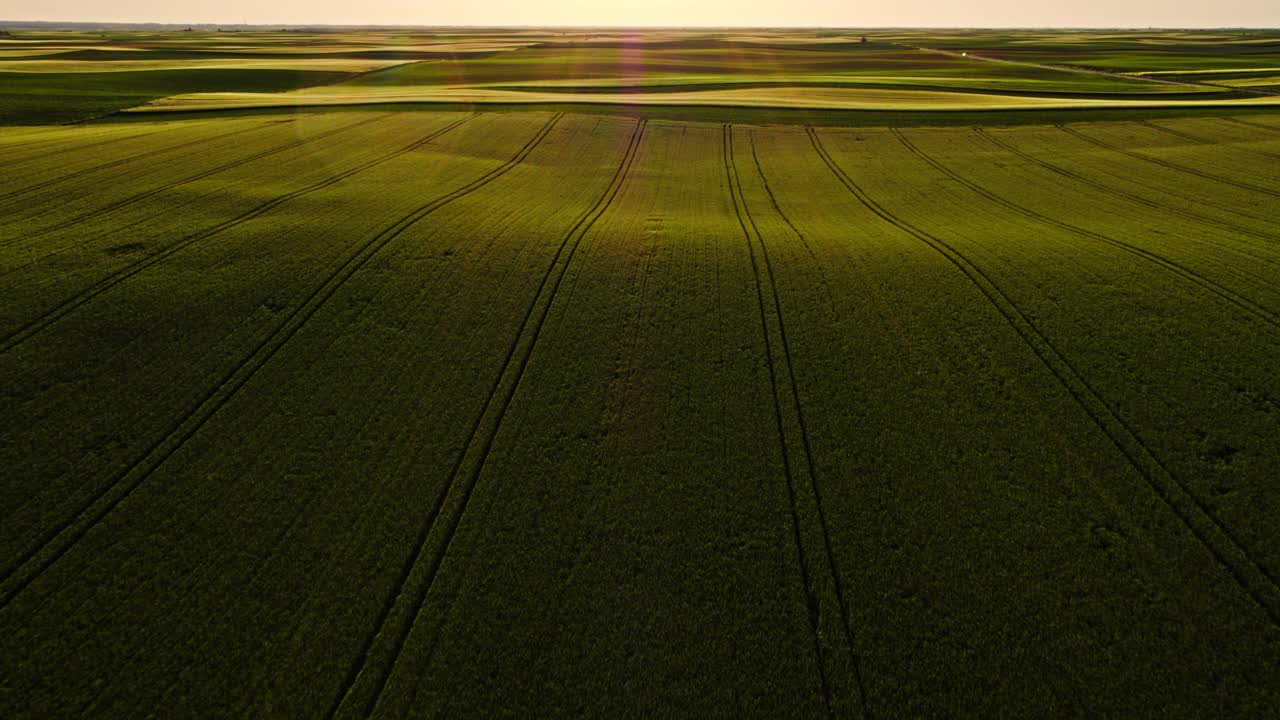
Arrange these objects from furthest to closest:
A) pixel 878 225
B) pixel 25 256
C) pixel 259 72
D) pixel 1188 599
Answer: pixel 259 72
pixel 878 225
pixel 25 256
pixel 1188 599

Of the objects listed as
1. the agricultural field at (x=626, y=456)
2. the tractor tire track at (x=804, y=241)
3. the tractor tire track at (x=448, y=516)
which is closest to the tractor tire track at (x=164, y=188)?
the agricultural field at (x=626, y=456)

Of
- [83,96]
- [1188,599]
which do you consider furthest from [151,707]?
[83,96]

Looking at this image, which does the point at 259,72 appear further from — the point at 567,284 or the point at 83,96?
the point at 567,284

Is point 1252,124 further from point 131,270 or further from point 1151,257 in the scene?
point 131,270

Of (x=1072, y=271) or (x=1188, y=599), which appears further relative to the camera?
(x=1072, y=271)

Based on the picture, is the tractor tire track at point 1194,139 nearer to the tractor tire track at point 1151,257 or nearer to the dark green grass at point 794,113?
the dark green grass at point 794,113

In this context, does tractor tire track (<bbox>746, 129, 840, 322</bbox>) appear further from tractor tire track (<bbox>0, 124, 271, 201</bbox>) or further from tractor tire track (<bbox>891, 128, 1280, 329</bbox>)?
tractor tire track (<bbox>0, 124, 271, 201</bbox>)

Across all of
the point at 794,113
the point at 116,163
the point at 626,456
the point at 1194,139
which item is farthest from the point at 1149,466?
the point at 794,113
